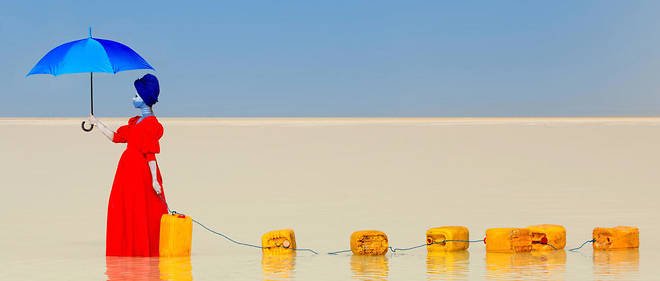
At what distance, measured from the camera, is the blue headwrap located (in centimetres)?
1029

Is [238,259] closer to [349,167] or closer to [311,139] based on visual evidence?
[349,167]

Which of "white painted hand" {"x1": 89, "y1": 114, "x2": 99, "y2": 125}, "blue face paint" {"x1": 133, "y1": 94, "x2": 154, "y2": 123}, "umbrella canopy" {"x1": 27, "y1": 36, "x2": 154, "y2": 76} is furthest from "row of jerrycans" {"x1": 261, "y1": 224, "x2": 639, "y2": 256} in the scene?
"umbrella canopy" {"x1": 27, "y1": 36, "x2": 154, "y2": 76}

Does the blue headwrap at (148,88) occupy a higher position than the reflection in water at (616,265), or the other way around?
the blue headwrap at (148,88)

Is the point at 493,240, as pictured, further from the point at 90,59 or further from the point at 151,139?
the point at 90,59

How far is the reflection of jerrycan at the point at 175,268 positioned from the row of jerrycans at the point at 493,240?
0.96 meters

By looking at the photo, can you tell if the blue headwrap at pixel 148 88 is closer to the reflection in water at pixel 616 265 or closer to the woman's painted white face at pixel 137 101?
the woman's painted white face at pixel 137 101

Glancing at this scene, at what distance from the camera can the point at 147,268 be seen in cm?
962

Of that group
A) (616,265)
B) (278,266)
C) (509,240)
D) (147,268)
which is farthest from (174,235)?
(616,265)

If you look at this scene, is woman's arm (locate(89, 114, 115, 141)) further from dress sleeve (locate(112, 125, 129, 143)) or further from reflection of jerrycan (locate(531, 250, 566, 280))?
reflection of jerrycan (locate(531, 250, 566, 280))

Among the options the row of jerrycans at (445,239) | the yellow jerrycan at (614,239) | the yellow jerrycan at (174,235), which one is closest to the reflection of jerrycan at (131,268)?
the yellow jerrycan at (174,235)

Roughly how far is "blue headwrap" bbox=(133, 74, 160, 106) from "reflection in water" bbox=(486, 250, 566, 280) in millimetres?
3483

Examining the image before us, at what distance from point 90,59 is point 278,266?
2.60 m

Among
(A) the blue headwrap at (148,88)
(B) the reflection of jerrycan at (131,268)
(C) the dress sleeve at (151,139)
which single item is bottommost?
(B) the reflection of jerrycan at (131,268)

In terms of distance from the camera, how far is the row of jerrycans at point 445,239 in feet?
34.0
